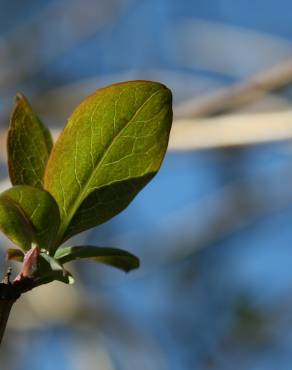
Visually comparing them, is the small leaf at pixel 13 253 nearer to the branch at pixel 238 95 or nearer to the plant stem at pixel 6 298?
the plant stem at pixel 6 298

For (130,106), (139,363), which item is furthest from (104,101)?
(139,363)

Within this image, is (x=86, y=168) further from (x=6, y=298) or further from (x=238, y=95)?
(x=238, y=95)

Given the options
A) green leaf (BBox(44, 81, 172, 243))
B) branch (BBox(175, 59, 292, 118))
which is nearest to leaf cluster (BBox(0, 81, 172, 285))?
green leaf (BBox(44, 81, 172, 243))

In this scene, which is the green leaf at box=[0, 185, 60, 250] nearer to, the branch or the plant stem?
the plant stem

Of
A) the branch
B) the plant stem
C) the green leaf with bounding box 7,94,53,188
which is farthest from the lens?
the branch

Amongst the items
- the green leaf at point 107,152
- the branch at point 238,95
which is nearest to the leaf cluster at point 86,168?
the green leaf at point 107,152

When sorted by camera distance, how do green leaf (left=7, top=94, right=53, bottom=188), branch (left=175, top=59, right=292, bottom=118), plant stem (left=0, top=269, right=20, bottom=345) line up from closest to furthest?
plant stem (left=0, top=269, right=20, bottom=345) < green leaf (left=7, top=94, right=53, bottom=188) < branch (left=175, top=59, right=292, bottom=118)

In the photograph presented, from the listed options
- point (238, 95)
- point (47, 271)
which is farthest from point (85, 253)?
point (238, 95)
